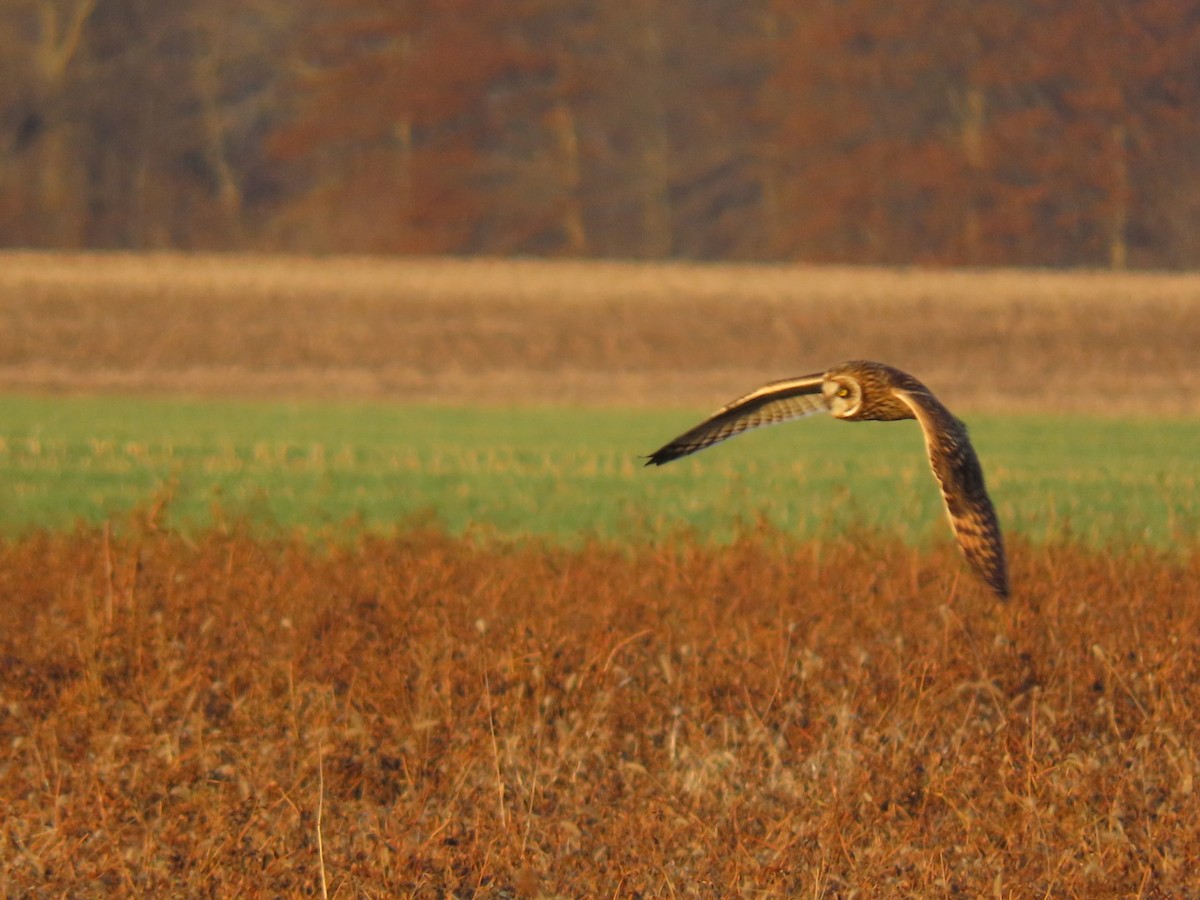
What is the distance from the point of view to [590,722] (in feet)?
24.3

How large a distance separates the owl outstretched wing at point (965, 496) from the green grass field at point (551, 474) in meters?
4.82

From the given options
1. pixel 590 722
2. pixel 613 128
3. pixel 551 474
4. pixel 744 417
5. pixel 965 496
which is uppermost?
pixel 613 128

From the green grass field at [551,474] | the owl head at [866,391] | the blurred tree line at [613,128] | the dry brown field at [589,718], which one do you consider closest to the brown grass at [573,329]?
the blurred tree line at [613,128]

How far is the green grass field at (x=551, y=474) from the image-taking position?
12578mm

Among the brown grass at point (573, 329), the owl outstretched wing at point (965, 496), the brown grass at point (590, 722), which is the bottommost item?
the brown grass at point (590, 722)

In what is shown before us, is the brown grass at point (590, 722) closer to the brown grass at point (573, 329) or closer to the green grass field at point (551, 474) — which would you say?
the green grass field at point (551, 474)

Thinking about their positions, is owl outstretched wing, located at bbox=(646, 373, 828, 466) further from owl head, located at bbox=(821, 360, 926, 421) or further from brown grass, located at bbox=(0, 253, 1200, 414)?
brown grass, located at bbox=(0, 253, 1200, 414)

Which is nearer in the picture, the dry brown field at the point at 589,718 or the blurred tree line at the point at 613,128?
the dry brown field at the point at 589,718

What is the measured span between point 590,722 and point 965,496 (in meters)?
2.67

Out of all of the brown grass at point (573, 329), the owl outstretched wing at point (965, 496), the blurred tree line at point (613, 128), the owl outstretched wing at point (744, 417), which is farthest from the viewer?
the blurred tree line at point (613, 128)

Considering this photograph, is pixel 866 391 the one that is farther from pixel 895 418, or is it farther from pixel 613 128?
pixel 613 128

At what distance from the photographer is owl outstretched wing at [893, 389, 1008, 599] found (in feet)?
16.4

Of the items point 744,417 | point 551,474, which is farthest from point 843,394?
point 551,474

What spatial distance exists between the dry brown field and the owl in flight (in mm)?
1226
